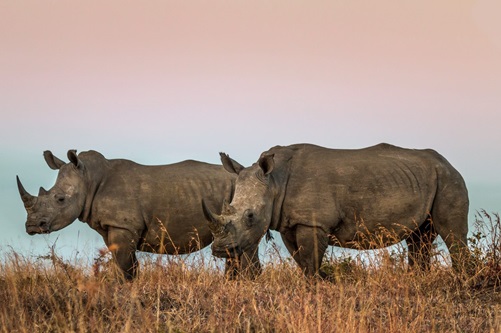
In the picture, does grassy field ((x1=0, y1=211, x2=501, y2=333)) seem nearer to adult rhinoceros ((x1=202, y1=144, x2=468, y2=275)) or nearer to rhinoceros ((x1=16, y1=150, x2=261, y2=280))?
adult rhinoceros ((x1=202, y1=144, x2=468, y2=275))

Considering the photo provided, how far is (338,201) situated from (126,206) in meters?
3.07

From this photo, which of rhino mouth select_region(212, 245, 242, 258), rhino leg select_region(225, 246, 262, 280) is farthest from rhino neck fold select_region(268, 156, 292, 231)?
rhino mouth select_region(212, 245, 242, 258)

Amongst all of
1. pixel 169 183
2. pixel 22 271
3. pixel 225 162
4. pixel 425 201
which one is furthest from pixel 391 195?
pixel 22 271

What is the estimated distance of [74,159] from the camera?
502 inches

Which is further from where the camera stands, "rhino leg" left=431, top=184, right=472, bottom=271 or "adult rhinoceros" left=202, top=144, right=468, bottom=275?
"rhino leg" left=431, top=184, right=472, bottom=271

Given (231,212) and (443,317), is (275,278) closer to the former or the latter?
(231,212)

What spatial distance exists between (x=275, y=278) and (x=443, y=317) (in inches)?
105

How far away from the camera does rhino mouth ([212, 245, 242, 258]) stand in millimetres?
10148

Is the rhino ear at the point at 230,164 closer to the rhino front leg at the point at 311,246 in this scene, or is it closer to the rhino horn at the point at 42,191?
the rhino front leg at the point at 311,246

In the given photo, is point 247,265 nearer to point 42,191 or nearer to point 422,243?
point 422,243

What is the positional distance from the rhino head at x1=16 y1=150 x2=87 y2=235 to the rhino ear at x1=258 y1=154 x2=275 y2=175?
2.99m

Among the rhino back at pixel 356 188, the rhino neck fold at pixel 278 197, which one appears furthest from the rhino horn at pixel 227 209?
the rhino back at pixel 356 188

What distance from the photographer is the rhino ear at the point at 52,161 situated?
13.2 meters

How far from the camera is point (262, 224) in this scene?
10.7 meters
